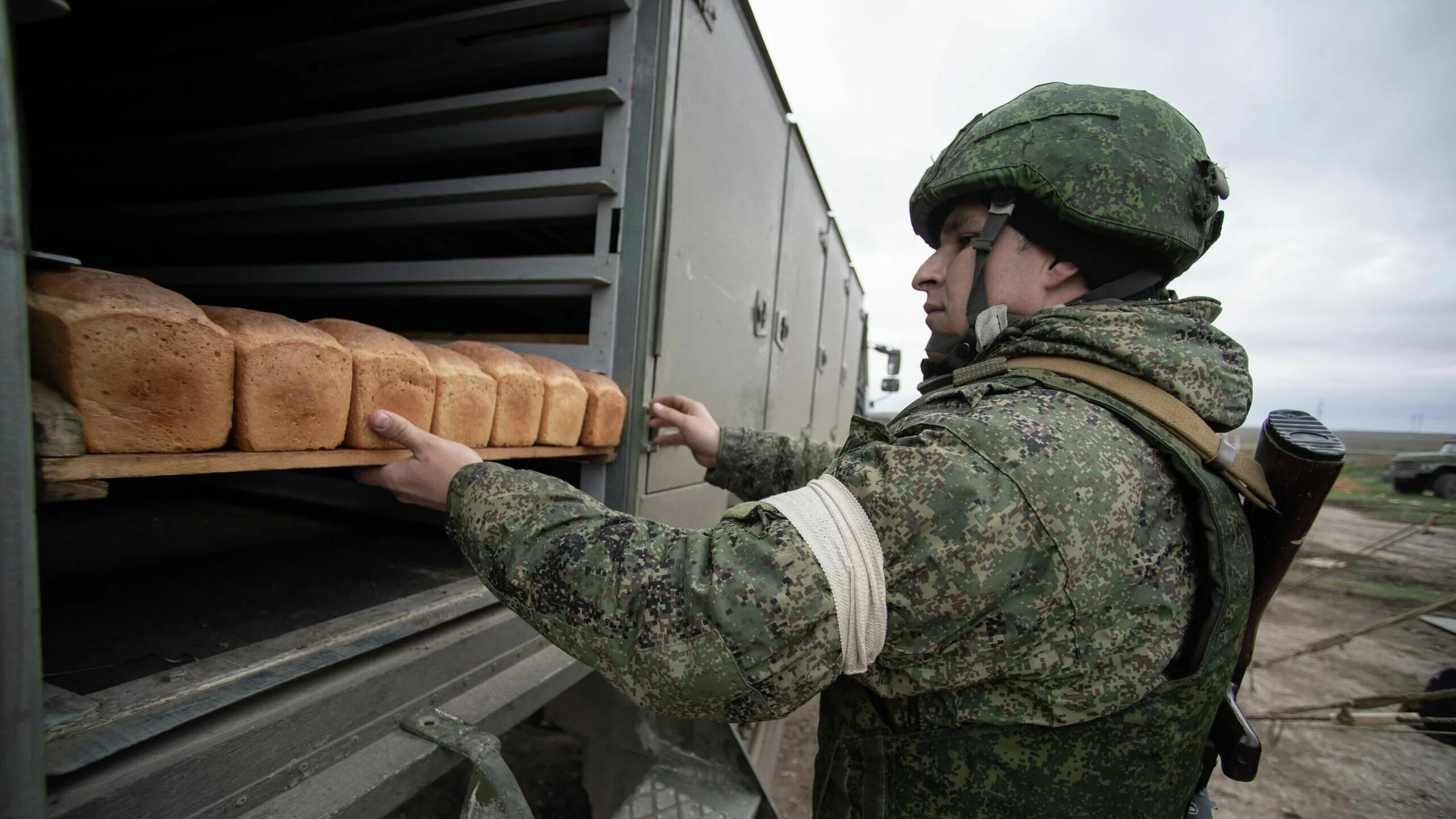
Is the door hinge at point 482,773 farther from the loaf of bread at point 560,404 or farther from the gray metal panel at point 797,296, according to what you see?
the gray metal panel at point 797,296

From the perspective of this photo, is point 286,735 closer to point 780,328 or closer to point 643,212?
point 643,212

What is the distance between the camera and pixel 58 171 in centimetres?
340

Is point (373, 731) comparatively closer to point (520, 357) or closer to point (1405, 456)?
point (520, 357)

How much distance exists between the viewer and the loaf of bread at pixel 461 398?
5.27 ft

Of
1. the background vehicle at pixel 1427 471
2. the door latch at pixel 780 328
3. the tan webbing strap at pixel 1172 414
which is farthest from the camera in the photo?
the background vehicle at pixel 1427 471

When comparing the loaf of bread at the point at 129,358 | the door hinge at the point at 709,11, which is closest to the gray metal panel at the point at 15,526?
the loaf of bread at the point at 129,358

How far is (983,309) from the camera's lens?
1.47 m

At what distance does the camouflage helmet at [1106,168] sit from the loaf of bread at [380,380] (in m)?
1.33

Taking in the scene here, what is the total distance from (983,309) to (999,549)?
2.26ft

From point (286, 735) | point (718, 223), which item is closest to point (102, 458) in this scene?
point (286, 735)

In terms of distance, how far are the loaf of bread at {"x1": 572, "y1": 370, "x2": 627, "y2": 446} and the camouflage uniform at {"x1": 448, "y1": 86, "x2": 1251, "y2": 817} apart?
2.41 feet

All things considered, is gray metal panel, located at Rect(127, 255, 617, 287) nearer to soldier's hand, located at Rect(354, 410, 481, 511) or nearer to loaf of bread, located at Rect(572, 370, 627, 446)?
loaf of bread, located at Rect(572, 370, 627, 446)

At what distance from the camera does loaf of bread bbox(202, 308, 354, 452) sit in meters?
1.23

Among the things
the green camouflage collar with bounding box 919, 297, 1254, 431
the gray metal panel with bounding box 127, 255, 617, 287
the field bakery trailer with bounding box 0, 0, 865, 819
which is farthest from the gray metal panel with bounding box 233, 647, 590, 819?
the green camouflage collar with bounding box 919, 297, 1254, 431
